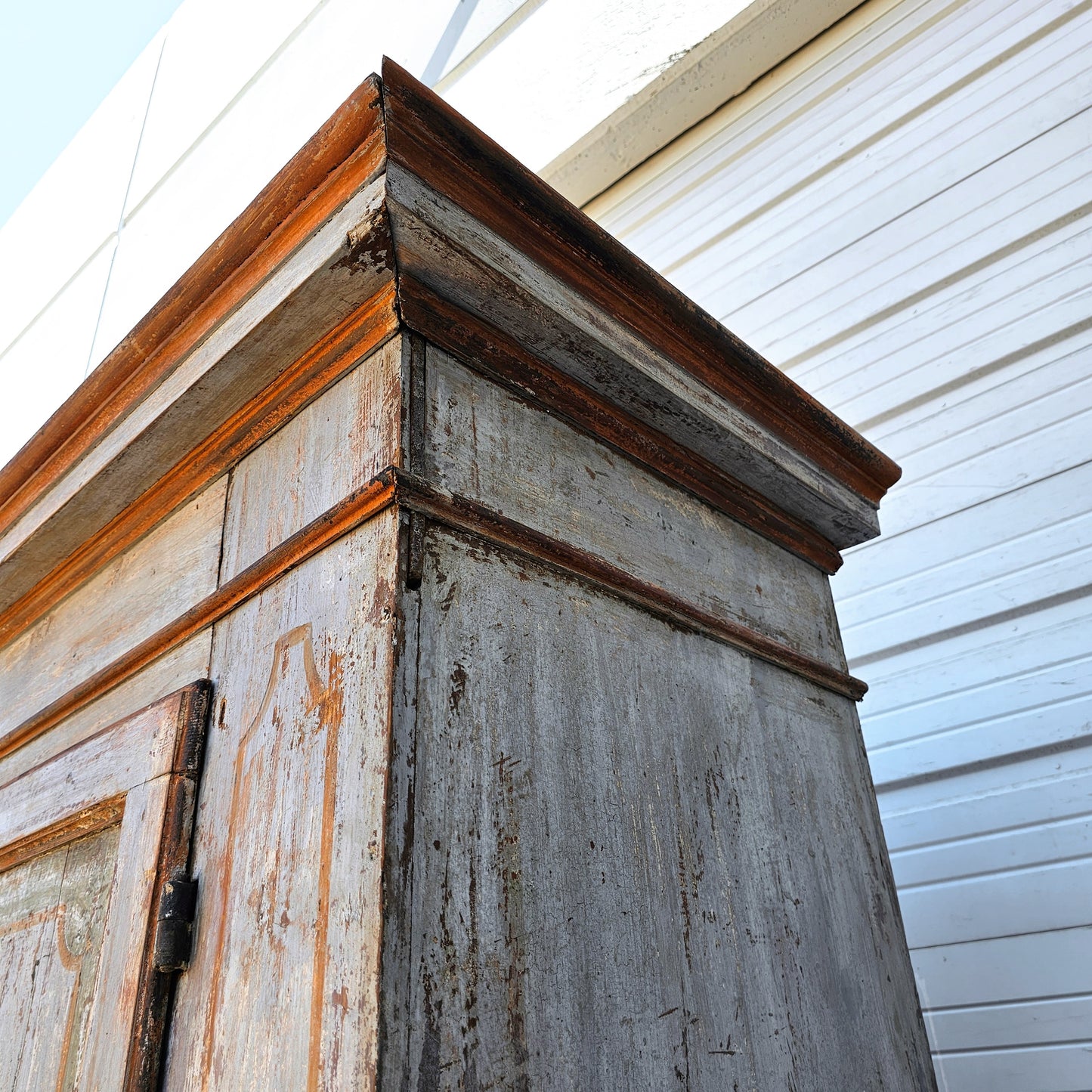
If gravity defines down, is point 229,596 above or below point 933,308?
below

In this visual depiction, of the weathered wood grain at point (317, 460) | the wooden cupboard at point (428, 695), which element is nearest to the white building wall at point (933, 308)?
the wooden cupboard at point (428, 695)

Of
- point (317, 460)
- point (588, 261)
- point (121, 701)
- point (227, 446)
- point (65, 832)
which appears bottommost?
point (65, 832)

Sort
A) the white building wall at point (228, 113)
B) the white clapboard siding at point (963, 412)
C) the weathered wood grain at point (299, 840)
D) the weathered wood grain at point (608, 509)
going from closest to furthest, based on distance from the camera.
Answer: the weathered wood grain at point (299, 840) < the weathered wood grain at point (608, 509) < the white clapboard siding at point (963, 412) < the white building wall at point (228, 113)

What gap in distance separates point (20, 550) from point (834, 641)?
3.95 feet

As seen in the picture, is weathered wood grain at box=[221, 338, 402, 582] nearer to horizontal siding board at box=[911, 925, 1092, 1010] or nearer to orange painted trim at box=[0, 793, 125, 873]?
orange painted trim at box=[0, 793, 125, 873]

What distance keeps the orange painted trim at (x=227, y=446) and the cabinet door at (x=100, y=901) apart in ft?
0.97

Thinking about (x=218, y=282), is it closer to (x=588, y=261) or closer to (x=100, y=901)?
(x=588, y=261)

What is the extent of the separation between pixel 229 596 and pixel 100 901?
349 millimetres

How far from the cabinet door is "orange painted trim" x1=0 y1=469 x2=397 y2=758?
80 mm

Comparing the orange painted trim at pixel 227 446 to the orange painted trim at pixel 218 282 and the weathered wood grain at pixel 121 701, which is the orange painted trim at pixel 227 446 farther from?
the weathered wood grain at pixel 121 701

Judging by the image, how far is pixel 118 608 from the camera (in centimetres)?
125

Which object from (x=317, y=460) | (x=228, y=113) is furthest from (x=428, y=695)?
(x=228, y=113)

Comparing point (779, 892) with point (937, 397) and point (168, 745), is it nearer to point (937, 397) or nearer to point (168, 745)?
point (168, 745)

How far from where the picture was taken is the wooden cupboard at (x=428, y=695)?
29.5 inches
